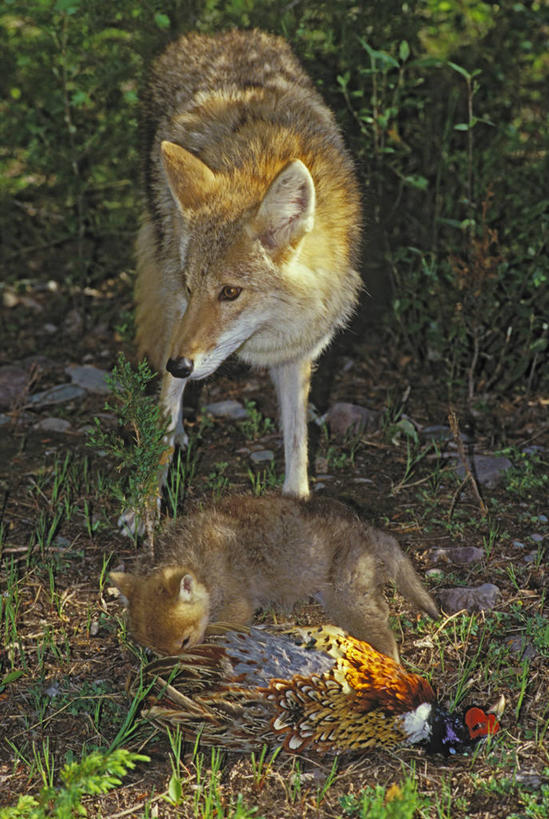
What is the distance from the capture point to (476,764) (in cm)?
336

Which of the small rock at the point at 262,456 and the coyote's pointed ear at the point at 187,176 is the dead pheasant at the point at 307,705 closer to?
the coyote's pointed ear at the point at 187,176

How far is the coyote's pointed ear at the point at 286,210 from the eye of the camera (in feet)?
13.6

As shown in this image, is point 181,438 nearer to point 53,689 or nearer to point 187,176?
point 187,176

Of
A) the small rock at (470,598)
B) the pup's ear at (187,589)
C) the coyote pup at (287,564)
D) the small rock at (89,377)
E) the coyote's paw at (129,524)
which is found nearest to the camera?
the pup's ear at (187,589)

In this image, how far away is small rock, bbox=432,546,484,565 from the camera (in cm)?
455

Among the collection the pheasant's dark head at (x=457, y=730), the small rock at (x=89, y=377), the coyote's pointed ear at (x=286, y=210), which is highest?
the coyote's pointed ear at (x=286, y=210)

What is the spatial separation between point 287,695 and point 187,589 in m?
0.59

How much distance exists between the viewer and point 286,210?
4.28 meters

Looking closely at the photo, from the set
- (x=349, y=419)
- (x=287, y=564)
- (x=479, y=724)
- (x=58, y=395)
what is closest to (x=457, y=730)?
(x=479, y=724)

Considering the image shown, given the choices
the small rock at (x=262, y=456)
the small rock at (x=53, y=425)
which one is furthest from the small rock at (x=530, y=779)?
the small rock at (x=53, y=425)

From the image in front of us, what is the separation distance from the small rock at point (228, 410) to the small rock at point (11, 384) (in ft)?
3.90

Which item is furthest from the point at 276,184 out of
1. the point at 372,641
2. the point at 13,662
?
the point at 13,662

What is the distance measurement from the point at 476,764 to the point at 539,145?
475cm

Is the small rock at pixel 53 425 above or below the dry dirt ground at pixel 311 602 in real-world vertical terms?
below
